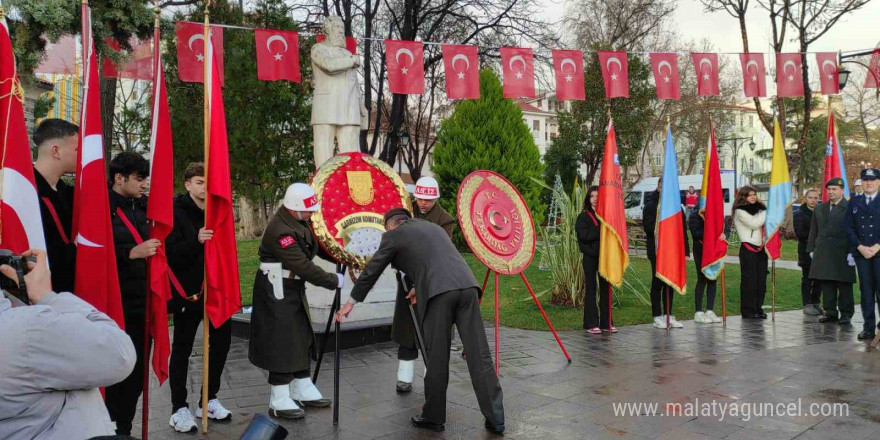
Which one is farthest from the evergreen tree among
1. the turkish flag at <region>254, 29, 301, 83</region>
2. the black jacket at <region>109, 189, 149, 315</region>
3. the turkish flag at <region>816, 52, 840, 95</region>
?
the black jacket at <region>109, 189, 149, 315</region>

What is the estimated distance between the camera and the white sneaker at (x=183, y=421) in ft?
15.1

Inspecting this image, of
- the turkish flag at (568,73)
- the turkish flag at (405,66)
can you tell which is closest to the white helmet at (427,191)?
the turkish flag at (405,66)

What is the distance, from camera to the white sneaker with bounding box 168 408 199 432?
4.60 meters

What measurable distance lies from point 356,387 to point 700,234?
608 cm

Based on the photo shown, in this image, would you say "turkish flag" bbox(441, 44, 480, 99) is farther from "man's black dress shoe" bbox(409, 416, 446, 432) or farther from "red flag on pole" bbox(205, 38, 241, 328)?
"man's black dress shoe" bbox(409, 416, 446, 432)

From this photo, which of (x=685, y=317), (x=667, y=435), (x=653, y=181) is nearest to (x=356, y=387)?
(x=667, y=435)

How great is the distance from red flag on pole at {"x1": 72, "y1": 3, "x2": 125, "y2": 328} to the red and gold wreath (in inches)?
70.8

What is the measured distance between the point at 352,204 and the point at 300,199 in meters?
0.74

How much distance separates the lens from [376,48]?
21406 millimetres

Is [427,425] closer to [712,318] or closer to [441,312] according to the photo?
[441,312]

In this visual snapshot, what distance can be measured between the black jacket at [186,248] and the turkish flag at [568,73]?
296 inches

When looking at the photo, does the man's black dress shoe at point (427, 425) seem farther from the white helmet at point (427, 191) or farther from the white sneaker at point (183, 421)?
the white helmet at point (427, 191)

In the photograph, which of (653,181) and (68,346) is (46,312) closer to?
(68,346)

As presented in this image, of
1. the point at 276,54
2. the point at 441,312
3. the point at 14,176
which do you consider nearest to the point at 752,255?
the point at 441,312
